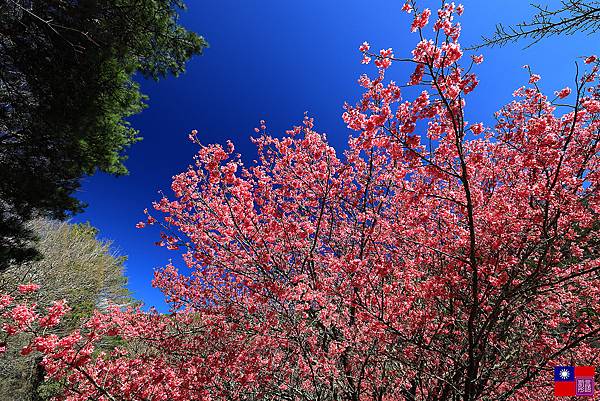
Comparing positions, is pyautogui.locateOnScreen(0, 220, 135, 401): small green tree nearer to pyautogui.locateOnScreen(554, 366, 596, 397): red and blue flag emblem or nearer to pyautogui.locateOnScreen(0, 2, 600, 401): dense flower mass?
pyautogui.locateOnScreen(0, 2, 600, 401): dense flower mass

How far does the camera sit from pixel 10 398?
1253cm

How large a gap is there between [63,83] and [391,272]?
7354 mm

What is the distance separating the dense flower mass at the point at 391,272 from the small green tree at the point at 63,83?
8.71 ft

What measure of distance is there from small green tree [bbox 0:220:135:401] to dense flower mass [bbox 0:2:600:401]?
10.2 m

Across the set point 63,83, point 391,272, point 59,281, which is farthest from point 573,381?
point 59,281

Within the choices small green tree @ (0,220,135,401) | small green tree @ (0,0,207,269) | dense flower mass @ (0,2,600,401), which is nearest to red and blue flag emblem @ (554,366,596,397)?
dense flower mass @ (0,2,600,401)

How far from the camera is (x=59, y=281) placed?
45.3 feet

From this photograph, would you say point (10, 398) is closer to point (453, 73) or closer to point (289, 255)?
point (289, 255)

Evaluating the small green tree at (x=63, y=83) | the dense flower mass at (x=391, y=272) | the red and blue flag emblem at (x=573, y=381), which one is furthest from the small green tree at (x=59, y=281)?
the red and blue flag emblem at (x=573, y=381)

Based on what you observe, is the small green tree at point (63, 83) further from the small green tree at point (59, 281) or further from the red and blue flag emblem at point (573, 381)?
the red and blue flag emblem at point (573, 381)

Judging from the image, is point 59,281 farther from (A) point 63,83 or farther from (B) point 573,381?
(B) point 573,381

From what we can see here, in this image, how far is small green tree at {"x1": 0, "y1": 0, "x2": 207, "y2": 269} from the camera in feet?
17.9

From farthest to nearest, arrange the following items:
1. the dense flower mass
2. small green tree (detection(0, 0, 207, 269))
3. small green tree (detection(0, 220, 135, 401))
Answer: small green tree (detection(0, 220, 135, 401)), small green tree (detection(0, 0, 207, 269)), the dense flower mass

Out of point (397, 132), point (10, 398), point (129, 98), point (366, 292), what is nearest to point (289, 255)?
point (366, 292)
